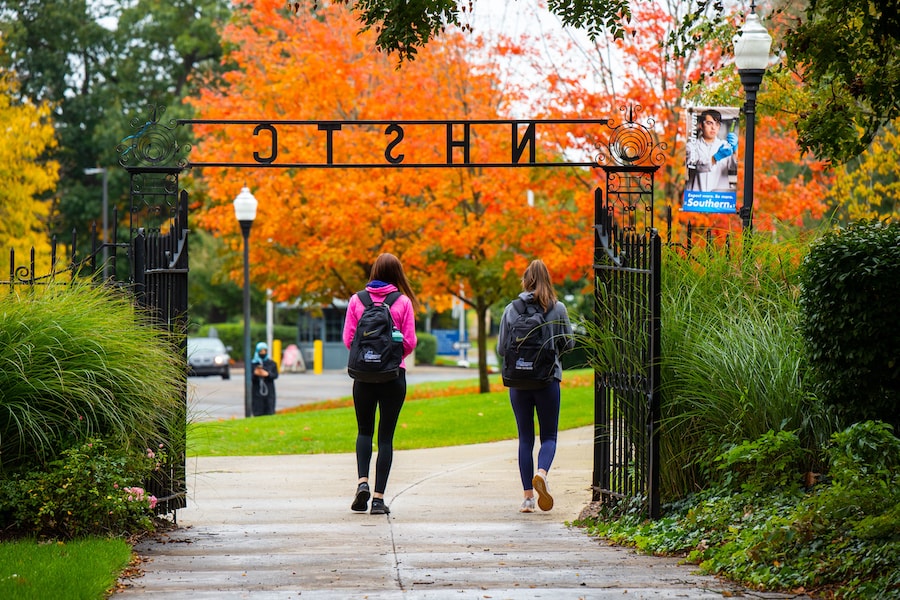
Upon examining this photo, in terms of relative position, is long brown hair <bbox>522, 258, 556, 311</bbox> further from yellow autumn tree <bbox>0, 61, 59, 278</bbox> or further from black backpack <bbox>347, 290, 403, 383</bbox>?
yellow autumn tree <bbox>0, 61, 59, 278</bbox>

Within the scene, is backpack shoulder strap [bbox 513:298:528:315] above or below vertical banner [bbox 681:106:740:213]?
below

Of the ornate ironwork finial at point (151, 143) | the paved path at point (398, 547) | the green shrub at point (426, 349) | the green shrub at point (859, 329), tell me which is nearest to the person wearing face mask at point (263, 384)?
the paved path at point (398, 547)

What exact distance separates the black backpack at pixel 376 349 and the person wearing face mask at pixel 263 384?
13.5m

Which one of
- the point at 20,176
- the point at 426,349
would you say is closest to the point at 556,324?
the point at 20,176

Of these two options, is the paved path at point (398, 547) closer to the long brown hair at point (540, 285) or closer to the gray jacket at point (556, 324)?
the gray jacket at point (556, 324)

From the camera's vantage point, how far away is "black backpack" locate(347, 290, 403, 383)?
8.72m

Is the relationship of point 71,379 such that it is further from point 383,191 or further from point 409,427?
point 383,191

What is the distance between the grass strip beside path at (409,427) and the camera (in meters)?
14.8

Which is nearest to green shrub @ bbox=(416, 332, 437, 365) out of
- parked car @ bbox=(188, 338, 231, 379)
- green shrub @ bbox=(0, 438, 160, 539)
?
parked car @ bbox=(188, 338, 231, 379)

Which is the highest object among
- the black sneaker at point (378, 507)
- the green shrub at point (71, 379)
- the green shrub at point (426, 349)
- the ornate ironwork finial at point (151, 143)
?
the ornate ironwork finial at point (151, 143)

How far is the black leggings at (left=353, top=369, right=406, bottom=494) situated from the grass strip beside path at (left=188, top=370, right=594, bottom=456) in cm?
373

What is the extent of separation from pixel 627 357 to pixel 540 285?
0.95m

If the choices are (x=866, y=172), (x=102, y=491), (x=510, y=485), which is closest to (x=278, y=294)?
(x=866, y=172)

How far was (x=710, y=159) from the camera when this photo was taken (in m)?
12.8
